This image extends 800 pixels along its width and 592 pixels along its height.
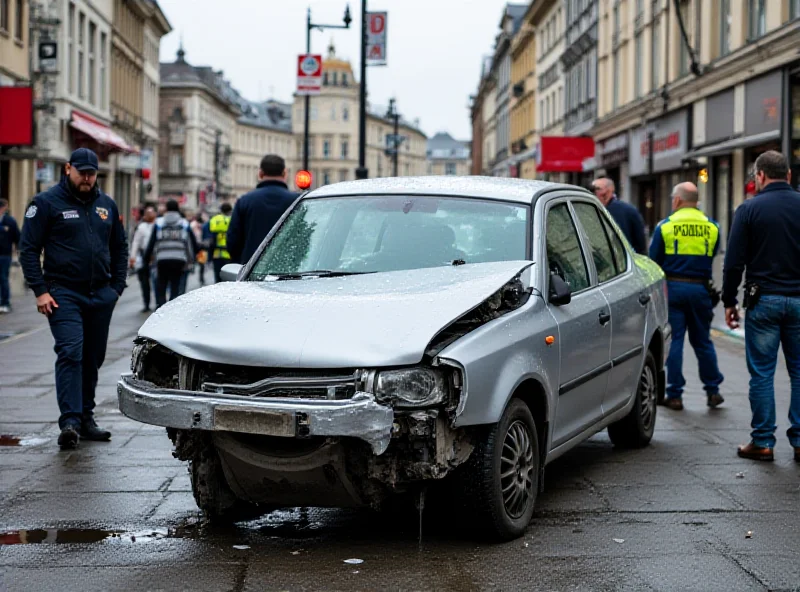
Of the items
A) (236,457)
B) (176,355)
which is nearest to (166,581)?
(236,457)

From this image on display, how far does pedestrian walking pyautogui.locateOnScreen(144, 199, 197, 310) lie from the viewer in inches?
748

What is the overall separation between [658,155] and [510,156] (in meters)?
49.5

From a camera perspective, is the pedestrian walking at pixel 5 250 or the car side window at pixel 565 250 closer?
the car side window at pixel 565 250

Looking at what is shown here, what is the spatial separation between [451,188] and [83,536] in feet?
8.54

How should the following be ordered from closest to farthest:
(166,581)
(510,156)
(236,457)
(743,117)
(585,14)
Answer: (166,581) → (236,457) → (743,117) → (585,14) → (510,156)

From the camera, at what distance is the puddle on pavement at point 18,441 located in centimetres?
814

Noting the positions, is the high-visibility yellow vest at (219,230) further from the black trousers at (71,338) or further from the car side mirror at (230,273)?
the car side mirror at (230,273)

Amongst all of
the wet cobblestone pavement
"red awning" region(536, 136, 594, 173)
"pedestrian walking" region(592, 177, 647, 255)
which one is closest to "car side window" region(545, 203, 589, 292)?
the wet cobblestone pavement

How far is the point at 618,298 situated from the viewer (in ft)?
24.2

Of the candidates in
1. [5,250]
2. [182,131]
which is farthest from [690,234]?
[182,131]

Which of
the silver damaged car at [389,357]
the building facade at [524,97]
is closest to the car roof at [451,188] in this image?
the silver damaged car at [389,357]

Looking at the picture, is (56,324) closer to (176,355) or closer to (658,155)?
(176,355)

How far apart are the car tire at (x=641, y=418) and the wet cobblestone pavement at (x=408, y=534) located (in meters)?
0.10

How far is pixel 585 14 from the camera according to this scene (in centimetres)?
4975
